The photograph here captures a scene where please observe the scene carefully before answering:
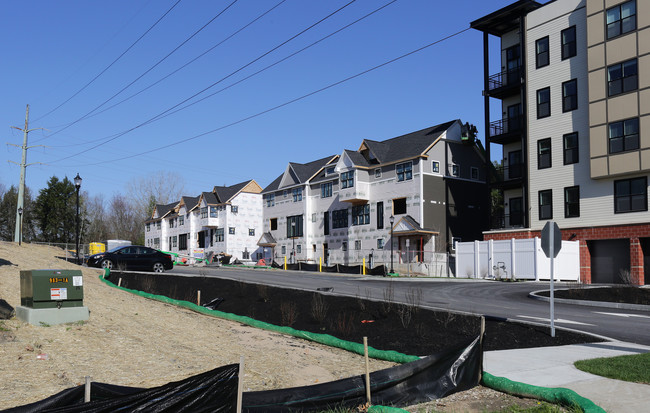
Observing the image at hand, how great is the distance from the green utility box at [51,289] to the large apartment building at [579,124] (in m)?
30.1

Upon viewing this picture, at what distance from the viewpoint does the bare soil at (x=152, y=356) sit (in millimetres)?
8031

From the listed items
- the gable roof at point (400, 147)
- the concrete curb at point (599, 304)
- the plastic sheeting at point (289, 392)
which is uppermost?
the gable roof at point (400, 147)

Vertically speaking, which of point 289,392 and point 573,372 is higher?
point 289,392

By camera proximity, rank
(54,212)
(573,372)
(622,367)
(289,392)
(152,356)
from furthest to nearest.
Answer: (54,212) < (152,356) < (622,367) < (573,372) < (289,392)

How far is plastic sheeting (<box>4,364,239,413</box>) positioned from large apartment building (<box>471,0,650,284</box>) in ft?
106

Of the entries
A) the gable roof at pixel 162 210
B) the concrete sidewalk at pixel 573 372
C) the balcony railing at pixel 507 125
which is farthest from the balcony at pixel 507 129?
the gable roof at pixel 162 210

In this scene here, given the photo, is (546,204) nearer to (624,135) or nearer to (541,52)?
(624,135)

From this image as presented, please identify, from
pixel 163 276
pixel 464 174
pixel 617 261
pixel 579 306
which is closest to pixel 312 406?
pixel 579 306

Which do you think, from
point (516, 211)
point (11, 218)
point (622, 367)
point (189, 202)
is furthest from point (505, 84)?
point (11, 218)

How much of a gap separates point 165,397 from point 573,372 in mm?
7152

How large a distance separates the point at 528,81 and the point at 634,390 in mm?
35236

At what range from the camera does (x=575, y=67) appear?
3716 cm

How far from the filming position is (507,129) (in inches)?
1673

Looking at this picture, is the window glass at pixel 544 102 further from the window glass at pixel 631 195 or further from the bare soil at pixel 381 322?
the bare soil at pixel 381 322
